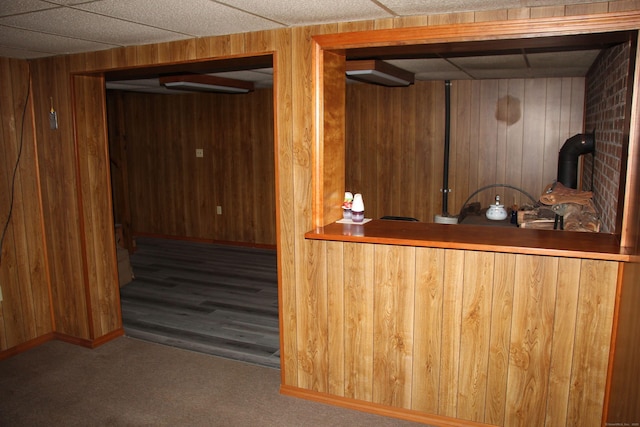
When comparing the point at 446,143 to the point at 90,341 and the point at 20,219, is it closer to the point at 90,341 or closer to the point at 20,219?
the point at 90,341

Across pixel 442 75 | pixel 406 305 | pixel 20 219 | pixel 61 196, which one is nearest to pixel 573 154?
pixel 442 75

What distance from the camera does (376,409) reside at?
9.23 feet

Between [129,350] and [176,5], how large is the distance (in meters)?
2.52

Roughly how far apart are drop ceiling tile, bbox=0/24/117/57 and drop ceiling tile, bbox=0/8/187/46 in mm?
104

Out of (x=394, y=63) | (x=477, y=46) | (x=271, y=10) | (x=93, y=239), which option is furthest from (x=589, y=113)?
(x=93, y=239)

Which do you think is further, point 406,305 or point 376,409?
point 376,409

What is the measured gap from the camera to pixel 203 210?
7.20m

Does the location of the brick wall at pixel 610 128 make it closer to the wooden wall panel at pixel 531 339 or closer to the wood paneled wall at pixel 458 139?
the wooden wall panel at pixel 531 339

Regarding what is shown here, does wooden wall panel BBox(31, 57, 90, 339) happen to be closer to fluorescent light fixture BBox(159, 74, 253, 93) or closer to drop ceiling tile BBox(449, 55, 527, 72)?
fluorescent light fixture BBox(159, 74, 253, 93)

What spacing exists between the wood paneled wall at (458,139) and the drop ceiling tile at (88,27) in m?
3.34

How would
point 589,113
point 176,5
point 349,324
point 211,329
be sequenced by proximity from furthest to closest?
point 589,113
point 211,329
point 349,324
point 176,5

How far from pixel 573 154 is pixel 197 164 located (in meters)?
4.90

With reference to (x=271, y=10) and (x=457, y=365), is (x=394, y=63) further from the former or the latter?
(x=457, y=365)

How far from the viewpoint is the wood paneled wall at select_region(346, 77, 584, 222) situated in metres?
5.18
